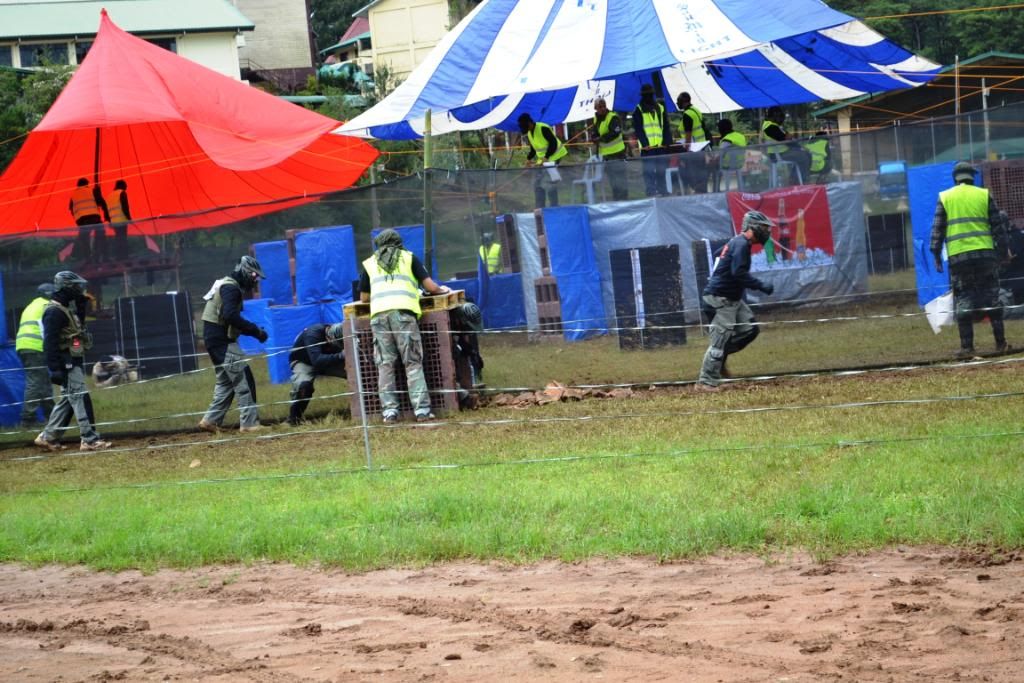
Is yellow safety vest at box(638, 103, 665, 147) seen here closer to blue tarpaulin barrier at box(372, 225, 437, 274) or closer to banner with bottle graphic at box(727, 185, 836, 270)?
banner with bottle graphic at box(727, 185, 836, 270)

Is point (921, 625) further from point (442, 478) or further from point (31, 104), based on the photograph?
point (31, 104)

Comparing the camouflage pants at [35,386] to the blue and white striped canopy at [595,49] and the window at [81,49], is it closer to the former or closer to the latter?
the blue and white striped canopy at [595,49]

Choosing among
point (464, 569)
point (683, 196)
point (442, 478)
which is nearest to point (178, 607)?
point (464, 569)

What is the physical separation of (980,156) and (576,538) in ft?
28.2

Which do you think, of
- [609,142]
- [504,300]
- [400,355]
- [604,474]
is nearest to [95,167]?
[609,142]

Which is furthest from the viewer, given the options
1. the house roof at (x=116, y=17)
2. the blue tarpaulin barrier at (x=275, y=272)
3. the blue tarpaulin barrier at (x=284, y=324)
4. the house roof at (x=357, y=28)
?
the house roof at (x=357, y=28)

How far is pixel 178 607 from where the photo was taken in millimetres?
7289

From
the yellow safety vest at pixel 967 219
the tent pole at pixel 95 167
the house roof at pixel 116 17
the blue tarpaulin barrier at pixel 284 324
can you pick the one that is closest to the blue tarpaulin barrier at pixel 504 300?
the blue tarpaulin barrier at pixel 284 324

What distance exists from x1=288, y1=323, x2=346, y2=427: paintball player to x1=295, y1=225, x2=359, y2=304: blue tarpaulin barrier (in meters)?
1.68

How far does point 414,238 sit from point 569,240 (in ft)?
6.41

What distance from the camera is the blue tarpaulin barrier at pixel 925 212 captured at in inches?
580

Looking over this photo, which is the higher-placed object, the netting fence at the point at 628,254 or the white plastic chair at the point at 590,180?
the white plastic chair at the point at 590,180

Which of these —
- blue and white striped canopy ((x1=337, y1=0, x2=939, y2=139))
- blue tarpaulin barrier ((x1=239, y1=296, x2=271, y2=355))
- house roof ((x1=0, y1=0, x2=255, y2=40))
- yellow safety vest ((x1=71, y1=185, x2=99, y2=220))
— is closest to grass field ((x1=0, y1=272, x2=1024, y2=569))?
blue tarpaulin barrier ((x1=239, y1=296, x2=271, y2=355))

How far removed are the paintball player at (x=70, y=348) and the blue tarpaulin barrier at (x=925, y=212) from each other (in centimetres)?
941
